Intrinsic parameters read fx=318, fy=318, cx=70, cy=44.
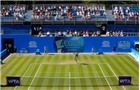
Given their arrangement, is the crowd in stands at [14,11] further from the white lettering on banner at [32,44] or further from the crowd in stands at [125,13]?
the crowd in stands at [125,13]

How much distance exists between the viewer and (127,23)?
2172 inches

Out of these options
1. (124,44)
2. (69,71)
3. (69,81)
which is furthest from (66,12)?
(69,81)

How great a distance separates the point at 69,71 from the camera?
115 feet

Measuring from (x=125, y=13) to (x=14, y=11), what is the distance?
67.4 feet

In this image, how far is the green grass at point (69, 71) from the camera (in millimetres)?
28859

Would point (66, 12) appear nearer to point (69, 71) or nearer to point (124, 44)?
point (124, 44)

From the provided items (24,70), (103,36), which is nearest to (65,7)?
(103,36)

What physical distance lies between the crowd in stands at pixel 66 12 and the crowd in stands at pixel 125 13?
7.30 feet

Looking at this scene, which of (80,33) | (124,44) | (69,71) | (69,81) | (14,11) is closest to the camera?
(69,81)

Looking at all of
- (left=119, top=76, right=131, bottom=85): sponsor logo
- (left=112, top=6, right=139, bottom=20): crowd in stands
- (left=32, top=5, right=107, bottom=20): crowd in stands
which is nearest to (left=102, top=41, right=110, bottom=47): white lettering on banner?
(left=112, top=6, right=139, bottom=20): crowd in stands

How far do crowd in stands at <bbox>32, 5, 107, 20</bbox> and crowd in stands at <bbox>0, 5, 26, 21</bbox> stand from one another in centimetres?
228

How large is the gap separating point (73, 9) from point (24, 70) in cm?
2644

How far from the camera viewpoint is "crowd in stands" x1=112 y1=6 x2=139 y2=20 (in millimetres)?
55938

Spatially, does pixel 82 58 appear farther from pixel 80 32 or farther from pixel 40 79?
pixel 40 79
